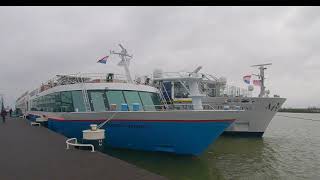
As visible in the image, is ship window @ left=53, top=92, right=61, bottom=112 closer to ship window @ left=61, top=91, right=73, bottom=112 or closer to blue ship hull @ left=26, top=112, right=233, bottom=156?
ship window @ left=61, top=91, right=73, bottom=112

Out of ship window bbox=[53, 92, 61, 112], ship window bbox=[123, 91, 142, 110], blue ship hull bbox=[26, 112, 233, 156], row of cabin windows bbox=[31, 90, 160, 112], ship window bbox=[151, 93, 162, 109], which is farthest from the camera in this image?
ship window bbox=[53, 92, 61, 112]

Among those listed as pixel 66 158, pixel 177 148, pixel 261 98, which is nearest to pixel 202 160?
pixel 177 148

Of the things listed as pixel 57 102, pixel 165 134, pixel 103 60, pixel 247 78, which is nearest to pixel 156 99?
pixel 103 60

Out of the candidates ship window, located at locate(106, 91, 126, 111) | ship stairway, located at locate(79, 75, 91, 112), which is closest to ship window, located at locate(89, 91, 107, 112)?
ship stairway, located at locate(79, 75, 91, 112)

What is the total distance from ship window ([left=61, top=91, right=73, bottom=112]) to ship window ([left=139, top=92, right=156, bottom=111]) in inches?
166

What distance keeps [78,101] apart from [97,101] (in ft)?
4.71

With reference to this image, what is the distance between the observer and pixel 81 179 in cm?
728

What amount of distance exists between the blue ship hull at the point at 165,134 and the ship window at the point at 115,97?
166 centimetres

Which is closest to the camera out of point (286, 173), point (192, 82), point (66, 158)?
point (66, 158)

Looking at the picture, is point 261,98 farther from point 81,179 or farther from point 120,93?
point 81,179

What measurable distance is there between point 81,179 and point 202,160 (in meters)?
8.58

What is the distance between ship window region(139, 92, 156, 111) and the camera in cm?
1753

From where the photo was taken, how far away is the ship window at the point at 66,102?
18.3m
